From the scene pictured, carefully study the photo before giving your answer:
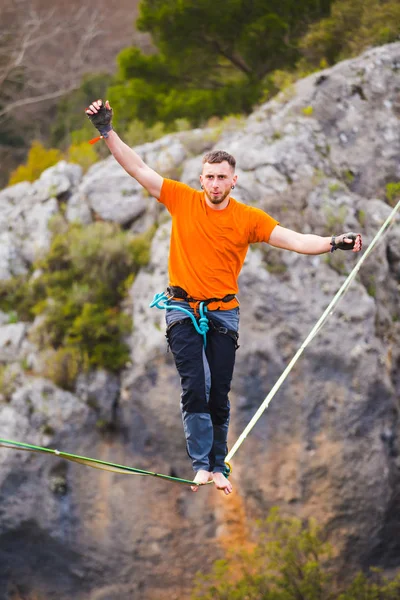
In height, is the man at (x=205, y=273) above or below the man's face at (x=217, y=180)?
below

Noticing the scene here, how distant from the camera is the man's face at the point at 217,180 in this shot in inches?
193

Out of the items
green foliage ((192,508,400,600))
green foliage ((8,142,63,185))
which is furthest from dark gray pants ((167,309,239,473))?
green foliage ((8,142,63,185))

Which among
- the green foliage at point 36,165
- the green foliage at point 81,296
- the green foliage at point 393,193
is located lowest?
the green foliage at point 81,296

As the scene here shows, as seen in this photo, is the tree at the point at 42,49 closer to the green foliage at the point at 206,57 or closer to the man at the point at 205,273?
the green foliage at the point at 206,57

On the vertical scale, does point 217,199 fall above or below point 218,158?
below

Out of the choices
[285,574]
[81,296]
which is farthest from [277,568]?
[81,296]

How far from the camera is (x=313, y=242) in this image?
16.3 ft

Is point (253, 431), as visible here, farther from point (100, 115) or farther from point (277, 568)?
point (100, 115)

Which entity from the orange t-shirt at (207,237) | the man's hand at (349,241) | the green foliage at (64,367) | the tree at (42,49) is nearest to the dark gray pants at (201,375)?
the orange t-shirt at (207,237)

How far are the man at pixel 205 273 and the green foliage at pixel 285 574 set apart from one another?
21.5 ft

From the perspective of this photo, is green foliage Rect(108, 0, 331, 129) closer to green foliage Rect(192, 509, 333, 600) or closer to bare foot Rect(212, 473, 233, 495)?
green foliage Rect(192, 509, 333, 600)

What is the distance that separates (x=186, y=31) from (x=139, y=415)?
28.4 ft

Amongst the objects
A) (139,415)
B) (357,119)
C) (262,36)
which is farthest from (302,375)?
(262,36)

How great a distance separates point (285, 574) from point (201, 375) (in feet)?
25.3
